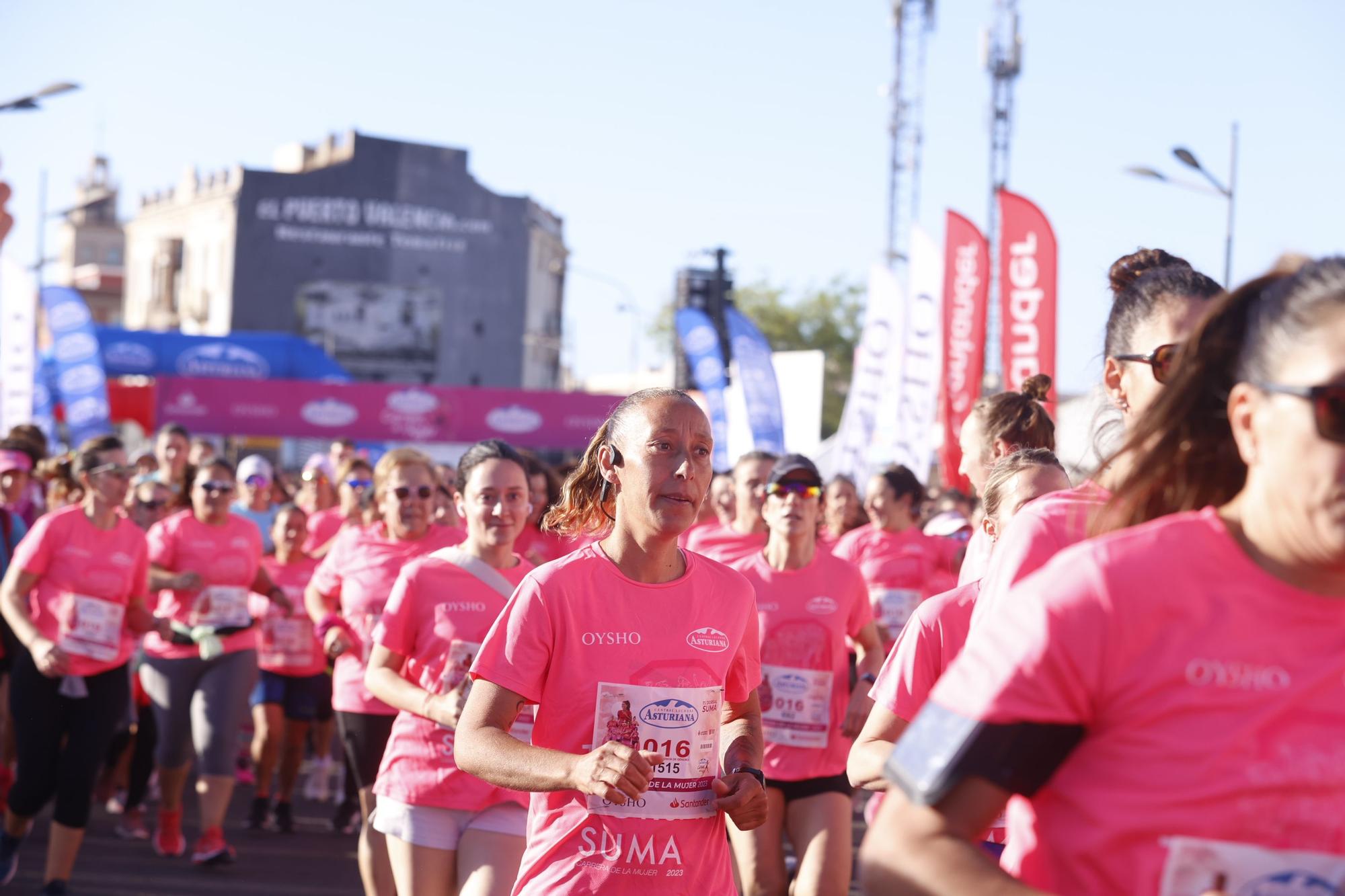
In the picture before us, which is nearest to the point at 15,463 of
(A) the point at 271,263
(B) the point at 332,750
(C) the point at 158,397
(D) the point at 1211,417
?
(B) the point at 332,750

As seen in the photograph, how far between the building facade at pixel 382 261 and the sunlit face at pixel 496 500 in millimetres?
57213

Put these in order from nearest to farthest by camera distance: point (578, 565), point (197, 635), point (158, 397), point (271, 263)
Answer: point (578, 565)
point (197, 635)
point (158, 397)
point (271, 263)

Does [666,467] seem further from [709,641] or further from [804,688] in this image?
[804,688]

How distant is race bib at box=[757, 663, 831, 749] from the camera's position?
617cm

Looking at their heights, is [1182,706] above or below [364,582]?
above

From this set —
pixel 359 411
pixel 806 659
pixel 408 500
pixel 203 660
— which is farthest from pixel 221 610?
pixel 359 411

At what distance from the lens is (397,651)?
5.27 m

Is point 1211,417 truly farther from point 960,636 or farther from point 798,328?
point 798,328

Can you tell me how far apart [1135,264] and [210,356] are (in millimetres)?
34774

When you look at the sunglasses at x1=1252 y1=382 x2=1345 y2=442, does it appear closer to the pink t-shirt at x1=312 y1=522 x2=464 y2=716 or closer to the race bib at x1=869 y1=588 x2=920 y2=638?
the pink t-shirt at x1=312 y1=522 x2=464 y2=716

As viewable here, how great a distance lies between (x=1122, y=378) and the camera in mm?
2791

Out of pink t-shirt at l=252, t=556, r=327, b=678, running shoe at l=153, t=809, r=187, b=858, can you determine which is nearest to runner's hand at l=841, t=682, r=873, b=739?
running shoe at l=153, t=809, r=187, b=858

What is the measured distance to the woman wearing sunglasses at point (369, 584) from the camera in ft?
22.1

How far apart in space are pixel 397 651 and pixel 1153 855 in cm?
393
